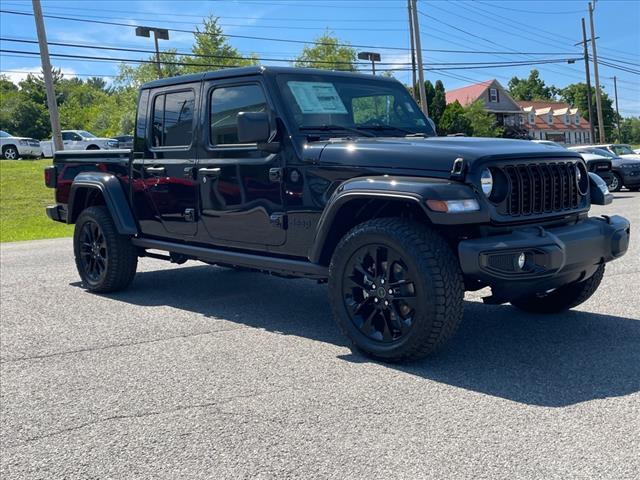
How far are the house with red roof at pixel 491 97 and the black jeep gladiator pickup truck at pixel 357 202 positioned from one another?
7205 cm

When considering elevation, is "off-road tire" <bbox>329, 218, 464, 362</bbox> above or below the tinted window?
below

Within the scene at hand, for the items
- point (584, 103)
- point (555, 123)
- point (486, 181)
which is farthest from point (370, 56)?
point (584, 103)

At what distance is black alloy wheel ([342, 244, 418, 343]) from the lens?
4.35 metres

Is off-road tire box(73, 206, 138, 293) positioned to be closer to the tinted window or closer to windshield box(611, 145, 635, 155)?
the tinted window

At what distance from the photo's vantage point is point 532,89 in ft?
449

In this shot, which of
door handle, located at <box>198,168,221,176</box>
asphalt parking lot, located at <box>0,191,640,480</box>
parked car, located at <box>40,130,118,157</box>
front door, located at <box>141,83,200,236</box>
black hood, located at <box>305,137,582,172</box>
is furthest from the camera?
parked car, located at <box>40,130,118,157</box>

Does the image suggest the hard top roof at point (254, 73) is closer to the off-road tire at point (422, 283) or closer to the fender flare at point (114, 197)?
the fender flare at point (114, 197)

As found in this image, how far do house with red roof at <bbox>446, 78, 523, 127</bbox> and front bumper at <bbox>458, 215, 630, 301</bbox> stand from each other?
7347cm

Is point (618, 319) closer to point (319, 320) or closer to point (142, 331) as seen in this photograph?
point (319, 320)

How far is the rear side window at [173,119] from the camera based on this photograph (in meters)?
6.09

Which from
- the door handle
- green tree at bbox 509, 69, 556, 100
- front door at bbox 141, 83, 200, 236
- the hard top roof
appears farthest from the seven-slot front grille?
green tree at bbox 509, 69, 556, 100

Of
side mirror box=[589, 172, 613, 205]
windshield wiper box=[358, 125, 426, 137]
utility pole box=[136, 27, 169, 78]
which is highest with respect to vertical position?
utility pole box=[136, 27, 169, 78]

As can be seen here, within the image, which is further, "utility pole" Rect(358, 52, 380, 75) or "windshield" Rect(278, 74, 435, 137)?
"utility pole" Rect(358, 52, 380, 75)

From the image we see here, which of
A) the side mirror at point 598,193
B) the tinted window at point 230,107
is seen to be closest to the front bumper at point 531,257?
the side mirror at point 598,193
